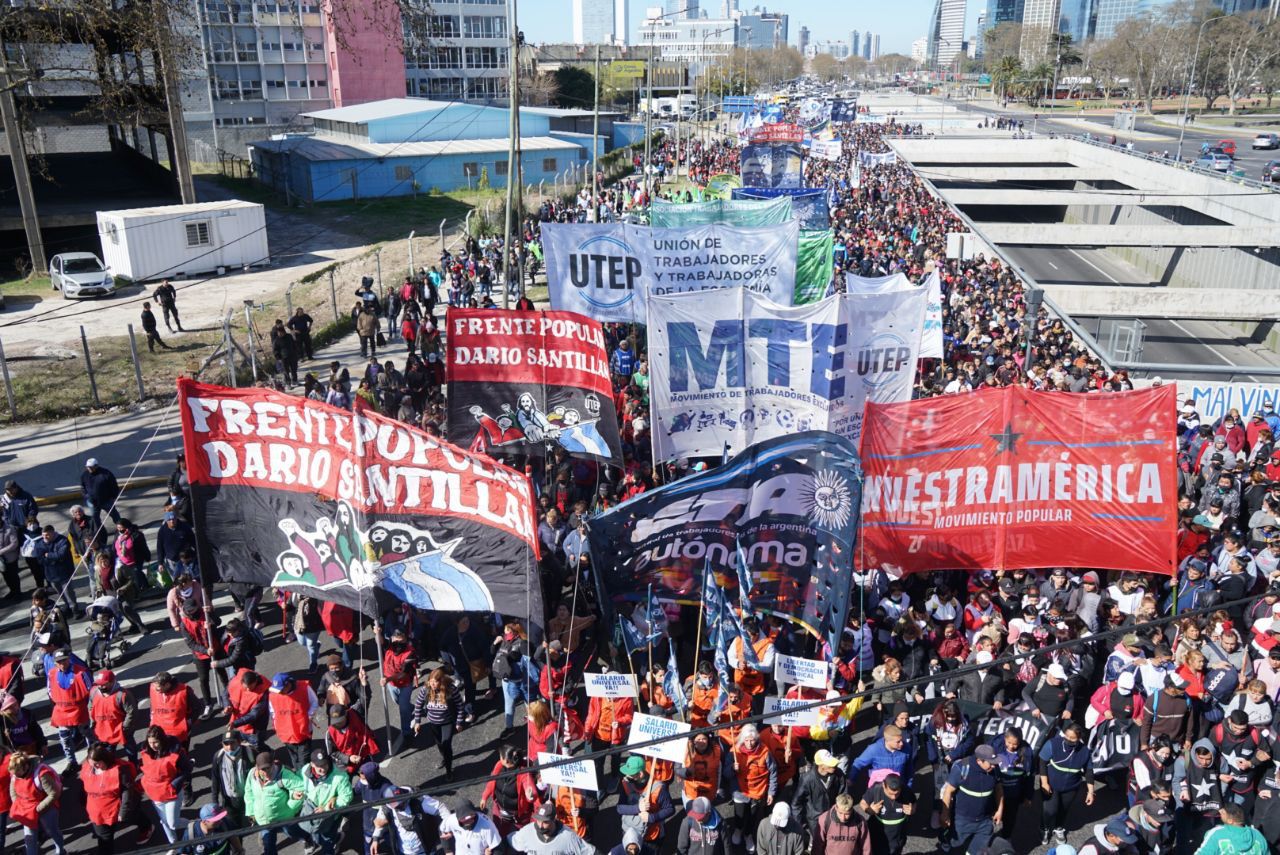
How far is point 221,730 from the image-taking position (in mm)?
9273

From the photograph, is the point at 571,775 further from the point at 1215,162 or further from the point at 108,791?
the point at 1215,162

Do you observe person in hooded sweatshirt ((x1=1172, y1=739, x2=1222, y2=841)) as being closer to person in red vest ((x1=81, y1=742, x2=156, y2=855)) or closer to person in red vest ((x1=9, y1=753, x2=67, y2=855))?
person in red vest ((x1=81, y1=742, x2=156, y2=855))

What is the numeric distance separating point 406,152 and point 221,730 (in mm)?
45843

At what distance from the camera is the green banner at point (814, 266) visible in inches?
719

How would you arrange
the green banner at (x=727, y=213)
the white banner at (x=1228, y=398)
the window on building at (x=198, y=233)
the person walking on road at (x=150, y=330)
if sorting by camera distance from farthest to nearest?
the window on building at (x=198, y=233) < the green banner at (x=727, y=213) < the person walking on road at (x=150, y=330) < the white banner at (x=1228, y=398)

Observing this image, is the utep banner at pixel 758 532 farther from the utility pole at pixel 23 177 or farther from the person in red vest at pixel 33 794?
the utility pole at pixel 23 177

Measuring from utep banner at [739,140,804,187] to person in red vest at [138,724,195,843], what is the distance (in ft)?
107

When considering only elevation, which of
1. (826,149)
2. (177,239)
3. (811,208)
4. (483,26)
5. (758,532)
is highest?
(483,26)

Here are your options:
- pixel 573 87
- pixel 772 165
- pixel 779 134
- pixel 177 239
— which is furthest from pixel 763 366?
pixel 573 87

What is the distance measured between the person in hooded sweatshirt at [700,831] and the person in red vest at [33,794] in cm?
478

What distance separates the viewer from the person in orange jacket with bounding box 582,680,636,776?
8031mm

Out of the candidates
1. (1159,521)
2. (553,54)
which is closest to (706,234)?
(1159,521)

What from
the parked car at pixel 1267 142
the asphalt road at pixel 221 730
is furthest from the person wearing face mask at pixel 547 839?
the parked car at pixel 1267 142

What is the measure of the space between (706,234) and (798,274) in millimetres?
3529
